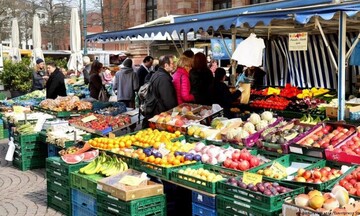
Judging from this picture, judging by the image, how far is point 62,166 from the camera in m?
6.15

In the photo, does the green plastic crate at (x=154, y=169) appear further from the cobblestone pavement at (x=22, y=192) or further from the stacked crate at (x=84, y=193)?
the cobblestone pavement at (x=22, y=192)

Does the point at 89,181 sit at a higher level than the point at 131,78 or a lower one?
lower

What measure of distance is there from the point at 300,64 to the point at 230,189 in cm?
913

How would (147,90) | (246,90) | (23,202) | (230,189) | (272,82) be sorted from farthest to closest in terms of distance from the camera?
1. (272,82)
2. (246,90)
3. (147,90)
4. (23,202)
5. (230,189)

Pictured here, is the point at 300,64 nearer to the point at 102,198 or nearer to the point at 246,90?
the point at 246,90

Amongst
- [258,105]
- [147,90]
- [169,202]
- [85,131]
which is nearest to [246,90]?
[258,105]

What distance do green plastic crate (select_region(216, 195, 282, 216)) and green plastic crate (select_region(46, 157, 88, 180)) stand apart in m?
2.24

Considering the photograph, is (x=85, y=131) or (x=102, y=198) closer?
A: (x=102, y=198)

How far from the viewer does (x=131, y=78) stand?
447 inches

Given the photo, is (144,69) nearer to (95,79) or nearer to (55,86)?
(95,79)

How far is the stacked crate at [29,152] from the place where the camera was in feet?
28.5

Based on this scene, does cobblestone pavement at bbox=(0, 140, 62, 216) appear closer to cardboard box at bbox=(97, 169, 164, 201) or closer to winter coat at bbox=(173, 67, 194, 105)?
cardboard box at bbox=(97, 169, 164, 201)

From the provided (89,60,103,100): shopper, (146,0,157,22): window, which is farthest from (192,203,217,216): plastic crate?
(146,0,157,22): window

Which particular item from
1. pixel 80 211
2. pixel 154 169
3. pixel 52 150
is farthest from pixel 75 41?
pixel 154 169
